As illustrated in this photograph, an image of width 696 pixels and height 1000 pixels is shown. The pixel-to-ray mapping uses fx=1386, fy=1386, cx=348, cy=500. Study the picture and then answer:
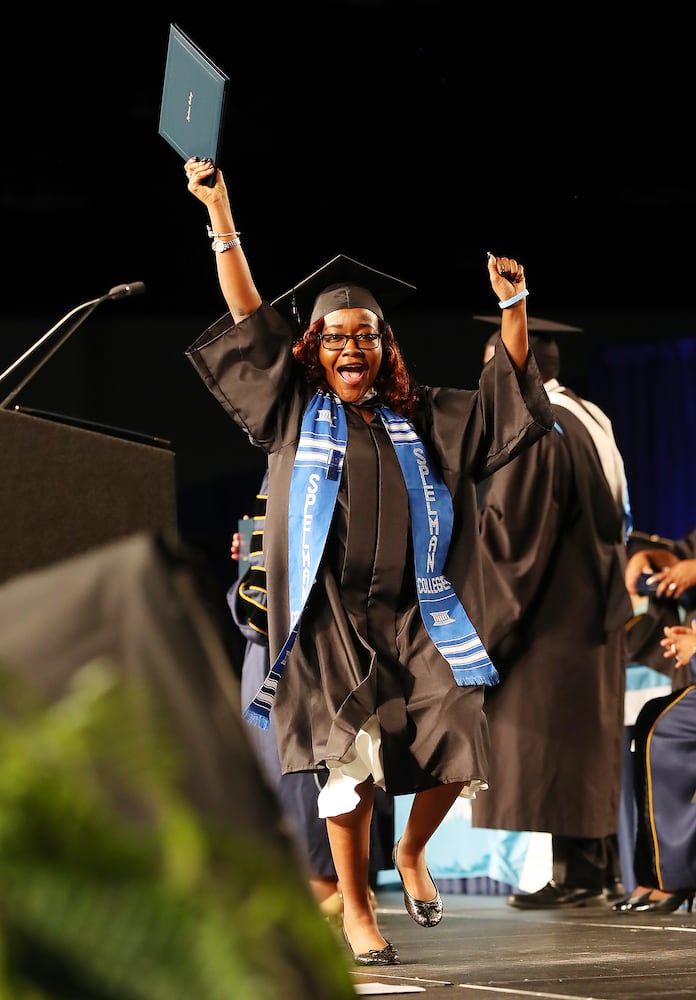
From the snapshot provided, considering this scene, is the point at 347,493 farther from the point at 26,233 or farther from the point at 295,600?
the point at 26,233

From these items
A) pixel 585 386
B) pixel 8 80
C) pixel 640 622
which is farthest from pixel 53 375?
pixel 640 622

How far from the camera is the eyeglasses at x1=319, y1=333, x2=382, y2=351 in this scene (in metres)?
3.49

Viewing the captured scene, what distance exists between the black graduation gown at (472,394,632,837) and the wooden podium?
3.01 metres

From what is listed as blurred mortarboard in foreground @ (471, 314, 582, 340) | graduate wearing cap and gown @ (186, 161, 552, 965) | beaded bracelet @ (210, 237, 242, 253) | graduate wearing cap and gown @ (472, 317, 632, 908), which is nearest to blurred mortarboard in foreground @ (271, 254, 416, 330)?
graduate wearing cap and gown @ (186, 161, 552, 965)

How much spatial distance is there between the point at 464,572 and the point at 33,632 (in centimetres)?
277

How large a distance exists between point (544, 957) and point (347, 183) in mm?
6252

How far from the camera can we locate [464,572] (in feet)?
11.2

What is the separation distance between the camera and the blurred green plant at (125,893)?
537mm

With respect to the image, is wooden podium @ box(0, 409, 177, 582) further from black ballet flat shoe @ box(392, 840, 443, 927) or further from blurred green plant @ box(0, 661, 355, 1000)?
black ballet flat shoe @ box(392, 840, 443, 927)

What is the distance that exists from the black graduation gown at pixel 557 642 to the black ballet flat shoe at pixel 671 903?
52cm

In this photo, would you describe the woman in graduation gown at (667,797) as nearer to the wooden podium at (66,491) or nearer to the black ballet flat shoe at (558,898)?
the black ballet flat shoe at (558,898)

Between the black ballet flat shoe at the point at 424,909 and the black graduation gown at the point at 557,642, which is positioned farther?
the black graduation gown at the point at 557,642

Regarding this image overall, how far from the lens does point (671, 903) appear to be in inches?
175

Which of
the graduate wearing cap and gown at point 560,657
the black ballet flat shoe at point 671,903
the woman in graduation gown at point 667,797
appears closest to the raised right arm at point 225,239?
the graduate wearing cap and gown at point 560,657
